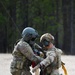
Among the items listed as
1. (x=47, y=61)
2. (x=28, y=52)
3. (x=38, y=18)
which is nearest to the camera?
(x=47, y=61)

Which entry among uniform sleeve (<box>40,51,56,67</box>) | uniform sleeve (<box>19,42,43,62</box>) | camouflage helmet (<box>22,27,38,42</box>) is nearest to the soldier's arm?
uniform sleeve (<box>40,51,56,67</box>)

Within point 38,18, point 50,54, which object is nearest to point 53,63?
point 50,54

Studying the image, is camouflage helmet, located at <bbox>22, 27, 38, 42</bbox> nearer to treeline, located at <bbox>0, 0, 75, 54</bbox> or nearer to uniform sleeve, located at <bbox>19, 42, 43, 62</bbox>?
uniform sleeve, located at <bbox>19, 42, 43, 62</bbox>

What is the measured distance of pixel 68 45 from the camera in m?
47.2

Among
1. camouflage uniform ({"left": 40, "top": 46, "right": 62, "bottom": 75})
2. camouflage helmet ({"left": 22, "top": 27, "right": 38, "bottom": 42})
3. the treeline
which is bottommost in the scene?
the treeline

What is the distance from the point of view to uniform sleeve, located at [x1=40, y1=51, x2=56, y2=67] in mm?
4918

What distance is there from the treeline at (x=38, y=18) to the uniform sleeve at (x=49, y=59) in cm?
3937

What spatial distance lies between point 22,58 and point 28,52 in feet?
0.40

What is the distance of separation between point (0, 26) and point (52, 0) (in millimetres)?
7697

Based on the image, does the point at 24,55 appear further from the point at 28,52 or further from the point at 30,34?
the point at 30,34

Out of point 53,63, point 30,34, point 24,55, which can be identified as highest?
point 30,34

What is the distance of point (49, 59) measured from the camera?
496 centimetres

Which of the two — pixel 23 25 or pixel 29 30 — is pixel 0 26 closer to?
pixel 23 25

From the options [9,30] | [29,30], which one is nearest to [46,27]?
[9,30]
